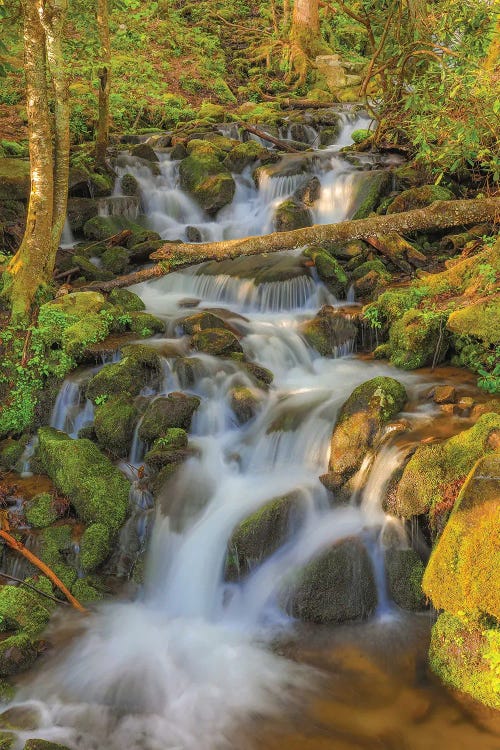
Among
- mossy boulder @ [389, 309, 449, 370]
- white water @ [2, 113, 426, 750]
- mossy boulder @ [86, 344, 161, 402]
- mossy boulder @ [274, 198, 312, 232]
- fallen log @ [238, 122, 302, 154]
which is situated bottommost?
white water @ [2, 113, 426, 750]

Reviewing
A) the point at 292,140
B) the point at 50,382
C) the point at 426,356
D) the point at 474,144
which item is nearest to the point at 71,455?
the point at 50,382

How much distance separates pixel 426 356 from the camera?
764 cm

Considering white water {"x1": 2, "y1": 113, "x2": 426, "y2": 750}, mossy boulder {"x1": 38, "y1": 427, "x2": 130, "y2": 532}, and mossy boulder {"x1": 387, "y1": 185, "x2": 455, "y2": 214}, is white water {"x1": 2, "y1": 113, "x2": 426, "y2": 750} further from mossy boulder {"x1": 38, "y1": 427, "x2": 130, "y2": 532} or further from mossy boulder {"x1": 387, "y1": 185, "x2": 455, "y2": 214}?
mossy boulder {"x1": 387, "y1": 185, "x2": 455, "y2": 214}

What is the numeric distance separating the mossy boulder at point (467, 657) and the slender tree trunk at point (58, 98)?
7.53m

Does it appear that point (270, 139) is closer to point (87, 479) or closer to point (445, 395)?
point (445, 395)

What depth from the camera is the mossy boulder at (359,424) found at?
5945 millimetres

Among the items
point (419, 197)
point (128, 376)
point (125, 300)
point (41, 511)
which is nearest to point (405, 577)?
point (41, 511)

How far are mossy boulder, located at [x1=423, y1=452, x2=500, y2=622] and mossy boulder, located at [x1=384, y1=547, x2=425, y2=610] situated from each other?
71cm

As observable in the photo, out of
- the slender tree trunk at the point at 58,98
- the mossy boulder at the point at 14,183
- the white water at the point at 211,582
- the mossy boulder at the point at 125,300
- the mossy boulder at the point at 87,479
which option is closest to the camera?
the white water at the point at 211,582

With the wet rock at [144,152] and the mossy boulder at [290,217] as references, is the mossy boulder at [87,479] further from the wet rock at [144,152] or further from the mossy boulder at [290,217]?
the wet rock at [144,152]

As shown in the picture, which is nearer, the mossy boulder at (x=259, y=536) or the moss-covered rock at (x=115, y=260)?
the mossy boulder at (x=259, y=536)

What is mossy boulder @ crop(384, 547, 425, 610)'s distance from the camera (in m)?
4.82

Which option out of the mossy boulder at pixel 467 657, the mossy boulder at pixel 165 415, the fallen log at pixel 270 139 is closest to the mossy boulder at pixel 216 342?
the mossy boulder at pixel 165 415

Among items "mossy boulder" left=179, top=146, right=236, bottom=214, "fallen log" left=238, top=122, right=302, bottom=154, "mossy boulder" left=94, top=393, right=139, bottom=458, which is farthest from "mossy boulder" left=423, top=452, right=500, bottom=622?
"fallen log" left=238, top=122, right=302, bottom=154
